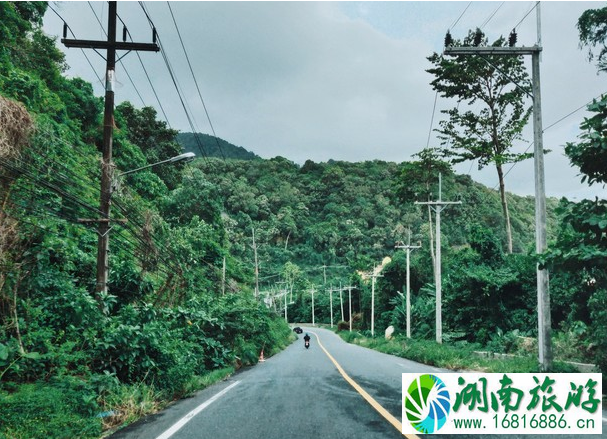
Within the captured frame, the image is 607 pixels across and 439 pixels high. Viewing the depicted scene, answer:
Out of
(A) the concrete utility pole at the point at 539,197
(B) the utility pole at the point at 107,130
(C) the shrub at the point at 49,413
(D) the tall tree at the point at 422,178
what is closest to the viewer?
(C) the shrub at the point at 49,413

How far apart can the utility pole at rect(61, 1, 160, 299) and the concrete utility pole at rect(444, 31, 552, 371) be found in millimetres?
9137

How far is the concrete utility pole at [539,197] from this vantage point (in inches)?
504

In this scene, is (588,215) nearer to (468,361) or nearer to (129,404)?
(129,404)

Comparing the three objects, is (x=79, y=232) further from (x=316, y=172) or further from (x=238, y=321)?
(x=316, y=172)

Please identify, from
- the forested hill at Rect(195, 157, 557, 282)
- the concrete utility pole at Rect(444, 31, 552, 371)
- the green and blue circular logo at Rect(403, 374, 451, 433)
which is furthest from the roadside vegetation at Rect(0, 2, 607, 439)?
the forested hill at Rect(195, 157, 557, 282)

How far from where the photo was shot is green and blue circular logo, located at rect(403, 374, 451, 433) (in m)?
6.45

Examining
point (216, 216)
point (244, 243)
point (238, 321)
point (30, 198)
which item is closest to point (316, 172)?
point (244, 243)

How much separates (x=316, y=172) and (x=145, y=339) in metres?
107

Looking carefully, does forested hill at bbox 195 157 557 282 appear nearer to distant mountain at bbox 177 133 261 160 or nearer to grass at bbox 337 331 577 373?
distant mountain at bbox 177 133 261 160

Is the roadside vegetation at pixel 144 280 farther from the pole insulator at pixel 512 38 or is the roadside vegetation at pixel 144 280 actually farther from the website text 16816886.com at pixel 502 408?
the pole insulator at pixel 512 38

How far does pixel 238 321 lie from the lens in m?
19.4

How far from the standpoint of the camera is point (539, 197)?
13.5 metres

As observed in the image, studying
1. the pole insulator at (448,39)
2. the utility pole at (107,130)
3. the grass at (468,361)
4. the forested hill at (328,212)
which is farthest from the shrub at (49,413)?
the forested hill at (328,212)

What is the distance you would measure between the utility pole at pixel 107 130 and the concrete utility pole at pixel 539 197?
30.0ft
